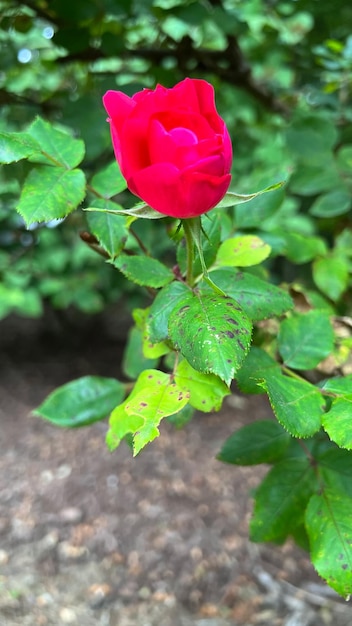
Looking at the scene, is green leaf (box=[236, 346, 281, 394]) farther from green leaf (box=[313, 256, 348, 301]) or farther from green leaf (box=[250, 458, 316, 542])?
green leaf (box=[313, 256, 348, 301])

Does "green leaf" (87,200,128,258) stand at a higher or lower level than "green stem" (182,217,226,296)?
lower

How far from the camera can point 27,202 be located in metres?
0.43

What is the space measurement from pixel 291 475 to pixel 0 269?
760 mm

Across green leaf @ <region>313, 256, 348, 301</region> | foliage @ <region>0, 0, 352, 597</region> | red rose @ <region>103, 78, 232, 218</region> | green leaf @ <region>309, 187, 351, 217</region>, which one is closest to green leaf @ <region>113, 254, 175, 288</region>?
foliage @ <region>0, 0, 352, 597</region>

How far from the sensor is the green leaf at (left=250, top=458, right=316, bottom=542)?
52cm

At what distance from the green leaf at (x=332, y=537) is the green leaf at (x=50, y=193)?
306mm

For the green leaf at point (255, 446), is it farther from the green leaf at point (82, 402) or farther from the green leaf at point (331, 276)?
the green leaf at point (331, 276)

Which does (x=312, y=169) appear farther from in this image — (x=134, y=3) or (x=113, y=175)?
(x=113, y=175)

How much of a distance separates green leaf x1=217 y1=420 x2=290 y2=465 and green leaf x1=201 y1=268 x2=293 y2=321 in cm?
16

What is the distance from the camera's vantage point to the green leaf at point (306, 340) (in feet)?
1.64

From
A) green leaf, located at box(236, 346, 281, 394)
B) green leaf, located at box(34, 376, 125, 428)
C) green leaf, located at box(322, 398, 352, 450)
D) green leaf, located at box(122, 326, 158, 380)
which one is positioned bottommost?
green leaf, located at box(122, 326, 158, 380)

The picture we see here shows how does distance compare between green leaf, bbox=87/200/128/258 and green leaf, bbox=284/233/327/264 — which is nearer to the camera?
green leaf, bbox=87/200/128/258

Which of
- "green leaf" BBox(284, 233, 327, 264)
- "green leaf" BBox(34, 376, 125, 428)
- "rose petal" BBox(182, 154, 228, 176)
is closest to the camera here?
"rose petal" BBox(182, 154, 228, 176)

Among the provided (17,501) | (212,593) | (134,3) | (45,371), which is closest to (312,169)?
(134,3)
